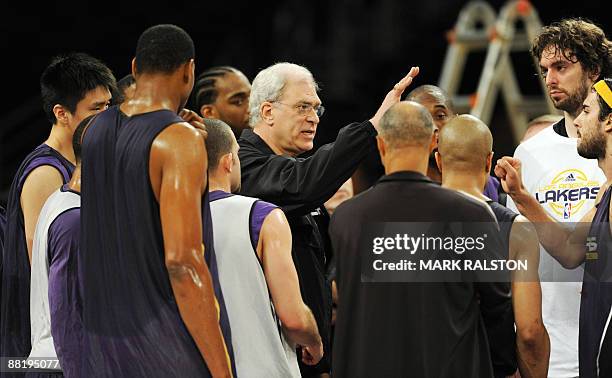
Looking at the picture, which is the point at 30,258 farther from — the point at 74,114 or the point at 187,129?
the point at 187,129

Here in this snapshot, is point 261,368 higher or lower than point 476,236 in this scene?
lower

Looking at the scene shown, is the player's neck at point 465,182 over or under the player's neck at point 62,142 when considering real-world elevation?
over

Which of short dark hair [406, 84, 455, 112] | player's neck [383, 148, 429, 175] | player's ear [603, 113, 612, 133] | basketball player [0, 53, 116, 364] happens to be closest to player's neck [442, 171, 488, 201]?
player's neck [383, 148, 429, 175]

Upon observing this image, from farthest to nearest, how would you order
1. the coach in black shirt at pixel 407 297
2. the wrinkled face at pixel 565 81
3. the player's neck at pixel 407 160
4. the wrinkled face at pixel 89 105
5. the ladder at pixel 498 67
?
the ladder at pixel 498 67 < the wrinkled face at pixel 565 81 < the wrinkled face at pixel 89 105 < the player's neck at pixel 407 160 < the coach in black shirt at pixel 407 297

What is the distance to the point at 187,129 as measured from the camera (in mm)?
3113

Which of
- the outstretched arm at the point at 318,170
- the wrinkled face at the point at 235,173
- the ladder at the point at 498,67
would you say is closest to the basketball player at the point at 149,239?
the wrinkled face at the point at 235,173

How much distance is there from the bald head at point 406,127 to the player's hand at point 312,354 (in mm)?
887

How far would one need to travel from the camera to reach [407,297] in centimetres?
319

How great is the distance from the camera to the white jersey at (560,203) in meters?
4.33

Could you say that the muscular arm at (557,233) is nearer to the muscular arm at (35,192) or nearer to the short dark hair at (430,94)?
the short dark hair at (430,94)

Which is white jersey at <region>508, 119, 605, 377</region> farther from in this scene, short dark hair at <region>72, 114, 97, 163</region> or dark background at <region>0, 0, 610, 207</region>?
dark background at <region>0, 0, 610, 207</region>

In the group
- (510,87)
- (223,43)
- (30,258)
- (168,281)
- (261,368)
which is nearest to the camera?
(168,281)

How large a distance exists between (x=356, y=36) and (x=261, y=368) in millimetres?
6864

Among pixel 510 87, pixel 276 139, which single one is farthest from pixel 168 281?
pixel 510 87
